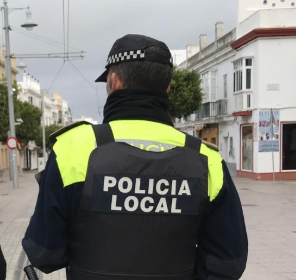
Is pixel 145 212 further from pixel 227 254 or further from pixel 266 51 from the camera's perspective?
pixel 266 51

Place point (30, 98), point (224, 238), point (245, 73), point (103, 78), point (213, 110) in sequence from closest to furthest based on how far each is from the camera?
point (224, 238)
point (103, 78)
point (245, 73)
point (213, 110)
point (30, 98)

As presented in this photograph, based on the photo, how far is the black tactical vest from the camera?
151cm

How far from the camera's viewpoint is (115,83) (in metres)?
1.70

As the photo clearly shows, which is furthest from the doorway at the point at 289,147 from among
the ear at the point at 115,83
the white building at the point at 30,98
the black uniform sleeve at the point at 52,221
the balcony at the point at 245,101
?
the white building at the point at 30,98

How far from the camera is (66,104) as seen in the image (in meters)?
105

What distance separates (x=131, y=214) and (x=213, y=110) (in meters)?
26.4

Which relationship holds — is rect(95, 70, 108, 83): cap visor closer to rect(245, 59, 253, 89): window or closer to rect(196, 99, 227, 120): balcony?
rect(245, 59, 253, 89): window

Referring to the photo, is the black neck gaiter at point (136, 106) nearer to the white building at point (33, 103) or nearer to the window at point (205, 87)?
the window at point (205, 87)

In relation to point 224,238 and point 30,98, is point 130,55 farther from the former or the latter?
point 30,98

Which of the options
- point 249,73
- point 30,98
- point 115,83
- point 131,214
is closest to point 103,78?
point 115,83

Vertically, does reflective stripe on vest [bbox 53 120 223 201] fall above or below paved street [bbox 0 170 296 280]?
above

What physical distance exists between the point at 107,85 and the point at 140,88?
0.60 ft

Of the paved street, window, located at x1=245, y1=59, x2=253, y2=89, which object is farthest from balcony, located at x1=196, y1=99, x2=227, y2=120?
the paved street

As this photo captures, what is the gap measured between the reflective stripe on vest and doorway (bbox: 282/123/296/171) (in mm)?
20111
